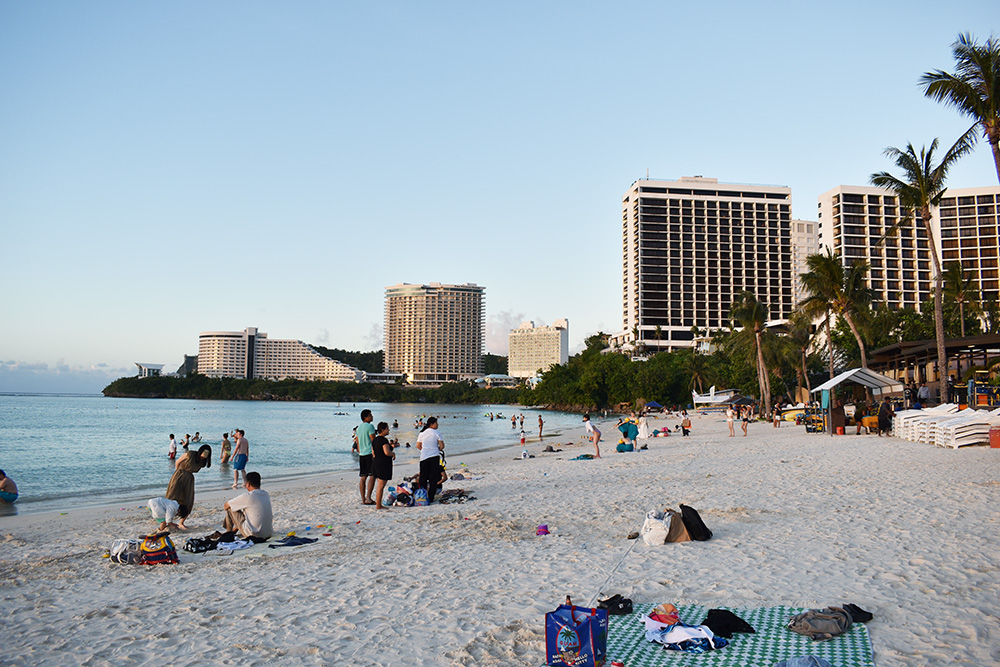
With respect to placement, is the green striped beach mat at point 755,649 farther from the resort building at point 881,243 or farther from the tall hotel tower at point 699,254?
the tall hotel tower at point 699,254

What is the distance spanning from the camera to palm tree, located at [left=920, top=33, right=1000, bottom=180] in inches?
615

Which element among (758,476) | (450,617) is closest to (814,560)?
(450,617)

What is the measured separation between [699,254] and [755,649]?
130535 mm

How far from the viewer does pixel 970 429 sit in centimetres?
1609

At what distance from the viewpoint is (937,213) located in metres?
110

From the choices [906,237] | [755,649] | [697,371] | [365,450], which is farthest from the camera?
[906,237]

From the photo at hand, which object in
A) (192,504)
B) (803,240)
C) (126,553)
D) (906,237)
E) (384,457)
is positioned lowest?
(126,553)

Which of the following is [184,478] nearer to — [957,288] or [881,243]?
[957,288]

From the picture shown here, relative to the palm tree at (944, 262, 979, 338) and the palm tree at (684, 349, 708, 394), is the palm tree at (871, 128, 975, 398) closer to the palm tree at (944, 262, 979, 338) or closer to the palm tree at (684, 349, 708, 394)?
the palm tree at (944, 262, 979, 338)

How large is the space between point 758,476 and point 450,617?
9.65 meters

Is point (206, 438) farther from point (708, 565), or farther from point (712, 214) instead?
point (712, 214)

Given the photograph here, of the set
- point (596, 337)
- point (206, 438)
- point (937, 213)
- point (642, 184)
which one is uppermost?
point (642, 184)

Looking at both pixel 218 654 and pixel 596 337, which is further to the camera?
pixel 596 337

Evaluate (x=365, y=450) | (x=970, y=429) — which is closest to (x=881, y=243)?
(x=970, y=429)
